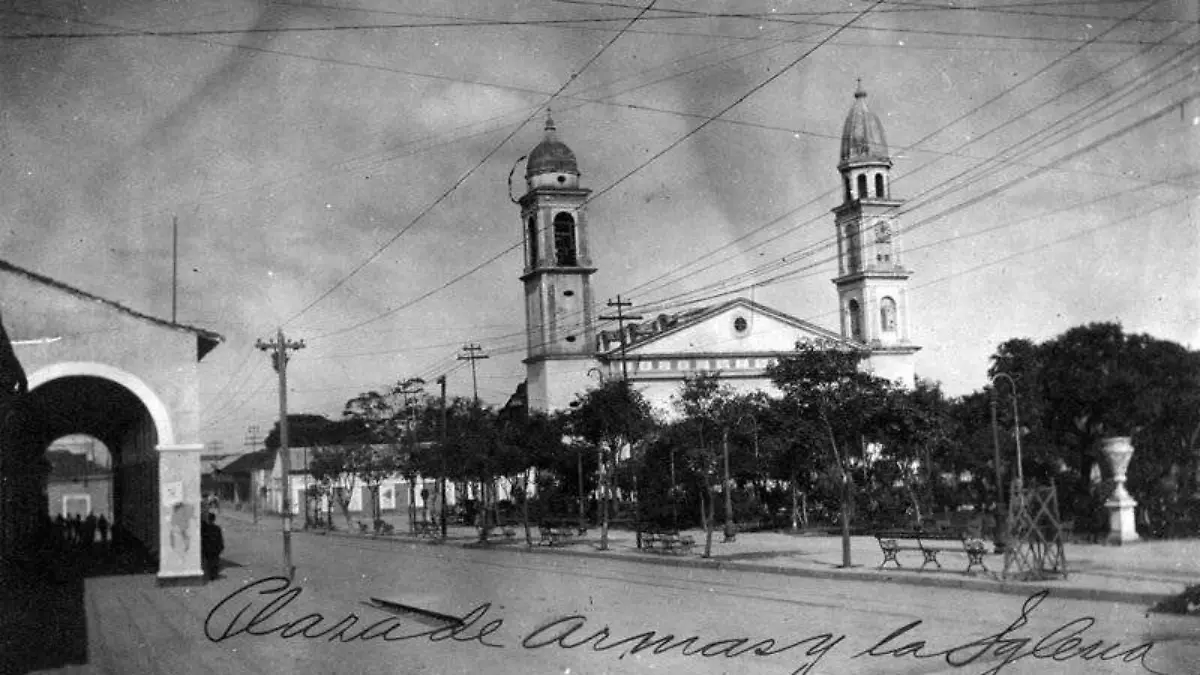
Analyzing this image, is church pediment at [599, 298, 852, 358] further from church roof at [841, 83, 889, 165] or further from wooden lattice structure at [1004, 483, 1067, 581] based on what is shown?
wooden lattice structure at [1004, 483, 1067, 581]

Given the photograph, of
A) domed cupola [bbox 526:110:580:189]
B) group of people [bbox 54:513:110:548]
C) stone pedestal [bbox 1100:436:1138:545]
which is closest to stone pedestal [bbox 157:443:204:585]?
stone pedestal [bbox 1100:436:1138:545]

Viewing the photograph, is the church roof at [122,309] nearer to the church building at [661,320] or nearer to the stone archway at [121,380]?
the stone archway at [121,380]

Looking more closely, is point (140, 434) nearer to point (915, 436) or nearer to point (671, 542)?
point (671, 542)

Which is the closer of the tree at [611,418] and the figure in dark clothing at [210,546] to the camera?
the figure in dark clothing at [210,546]

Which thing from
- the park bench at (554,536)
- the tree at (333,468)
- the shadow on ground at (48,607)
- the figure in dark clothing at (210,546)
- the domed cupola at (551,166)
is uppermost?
the domed cupola at (551,166)

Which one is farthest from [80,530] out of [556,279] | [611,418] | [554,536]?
[556,279]

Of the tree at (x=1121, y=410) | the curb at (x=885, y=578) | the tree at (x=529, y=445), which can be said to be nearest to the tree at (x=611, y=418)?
the curb at (x=885, y=578)

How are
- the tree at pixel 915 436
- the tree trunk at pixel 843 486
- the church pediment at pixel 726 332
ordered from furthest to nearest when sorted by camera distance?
the church pediment at pixel 726 332, the tree at pixel 915 436, the tree trunk at pixel 843 486

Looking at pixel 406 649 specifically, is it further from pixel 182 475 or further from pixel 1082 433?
pixel 1082 433
